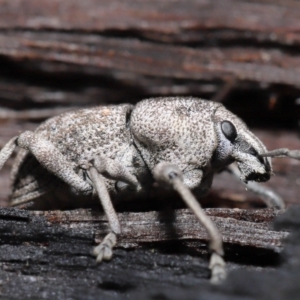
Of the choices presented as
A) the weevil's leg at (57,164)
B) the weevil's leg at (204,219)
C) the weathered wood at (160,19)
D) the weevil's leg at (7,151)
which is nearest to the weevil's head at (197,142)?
the weevil's leg at (204,219)

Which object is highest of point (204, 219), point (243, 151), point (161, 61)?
point (161, 61)

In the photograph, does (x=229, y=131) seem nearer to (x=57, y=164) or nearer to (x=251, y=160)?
(x=251, y=160)

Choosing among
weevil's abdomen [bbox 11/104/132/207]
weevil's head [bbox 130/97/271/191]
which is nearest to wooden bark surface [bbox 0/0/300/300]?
weevil's head [bbox 130/97/271/191]

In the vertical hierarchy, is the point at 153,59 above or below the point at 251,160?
above

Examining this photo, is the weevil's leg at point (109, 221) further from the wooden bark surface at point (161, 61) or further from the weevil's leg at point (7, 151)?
the wooden bark surface at point (161, 61)

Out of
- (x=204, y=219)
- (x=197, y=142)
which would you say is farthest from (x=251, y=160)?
(x=204, y=219)

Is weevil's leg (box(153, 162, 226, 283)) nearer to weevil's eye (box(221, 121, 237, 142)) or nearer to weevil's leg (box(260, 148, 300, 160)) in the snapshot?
weevil's eye (box(221, 121, 237, 142))
